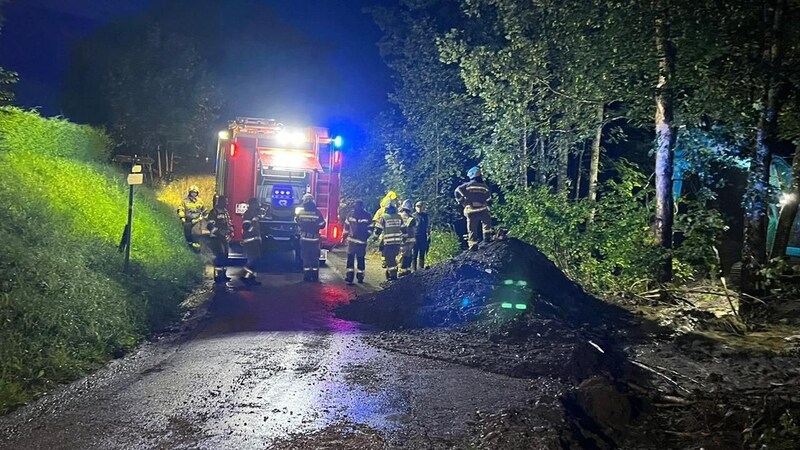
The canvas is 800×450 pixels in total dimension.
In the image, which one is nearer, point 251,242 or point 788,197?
point 788,197

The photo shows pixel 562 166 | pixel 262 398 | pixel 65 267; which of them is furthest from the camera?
pixel 562 166

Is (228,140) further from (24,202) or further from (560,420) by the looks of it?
(560,420)

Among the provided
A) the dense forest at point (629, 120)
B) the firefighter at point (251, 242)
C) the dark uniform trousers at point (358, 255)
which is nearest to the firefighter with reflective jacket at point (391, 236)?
the dark uniform trousers at point (358, 255)

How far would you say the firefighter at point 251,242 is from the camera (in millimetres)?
12305

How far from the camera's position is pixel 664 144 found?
33.8ft

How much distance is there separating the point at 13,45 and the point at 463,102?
59.0 feet

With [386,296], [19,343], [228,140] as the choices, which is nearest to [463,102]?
[228,140]

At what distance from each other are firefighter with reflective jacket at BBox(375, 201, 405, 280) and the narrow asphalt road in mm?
4868

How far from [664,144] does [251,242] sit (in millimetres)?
7607

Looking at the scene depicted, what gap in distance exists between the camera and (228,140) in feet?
48.0

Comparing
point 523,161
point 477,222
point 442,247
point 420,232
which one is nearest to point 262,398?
point 420,232

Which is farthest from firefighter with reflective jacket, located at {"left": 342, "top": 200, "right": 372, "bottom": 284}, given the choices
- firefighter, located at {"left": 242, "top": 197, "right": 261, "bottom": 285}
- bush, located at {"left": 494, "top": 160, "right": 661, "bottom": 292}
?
bush, located at {"left": 494, "top": 160, "right": 661, "bottom": 292}

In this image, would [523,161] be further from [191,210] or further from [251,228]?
[191,210]

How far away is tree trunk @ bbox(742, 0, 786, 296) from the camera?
8508 millimetres
